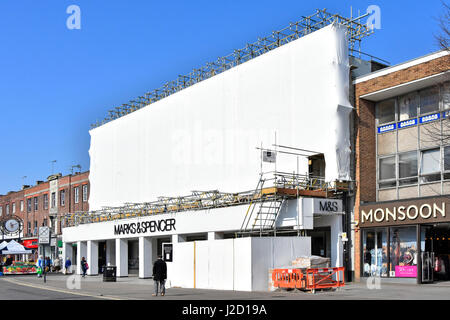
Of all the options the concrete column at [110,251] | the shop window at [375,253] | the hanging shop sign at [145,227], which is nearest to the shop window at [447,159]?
the shop window at [375,253]

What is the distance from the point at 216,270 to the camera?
88.2 ft

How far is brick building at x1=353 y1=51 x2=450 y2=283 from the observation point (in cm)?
2817

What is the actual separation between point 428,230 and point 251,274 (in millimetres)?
9912

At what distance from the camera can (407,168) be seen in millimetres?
30406

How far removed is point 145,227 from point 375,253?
58.1 ft

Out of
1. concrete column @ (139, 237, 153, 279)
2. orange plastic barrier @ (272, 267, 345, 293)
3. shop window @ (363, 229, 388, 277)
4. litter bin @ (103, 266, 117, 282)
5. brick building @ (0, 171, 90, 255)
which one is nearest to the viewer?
orange plastic barrier @ (272, 267, 345, 293)

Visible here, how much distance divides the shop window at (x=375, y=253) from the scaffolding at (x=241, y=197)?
9.23 ft

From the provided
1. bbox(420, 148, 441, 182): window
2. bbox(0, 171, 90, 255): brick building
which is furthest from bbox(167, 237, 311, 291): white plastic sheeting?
bbox(0, 171, 90, 255): brick building

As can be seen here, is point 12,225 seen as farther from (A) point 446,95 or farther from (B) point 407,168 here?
(A) point 446,95

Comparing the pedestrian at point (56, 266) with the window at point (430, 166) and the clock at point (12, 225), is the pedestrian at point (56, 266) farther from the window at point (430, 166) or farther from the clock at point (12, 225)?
the window at point (430, 166)

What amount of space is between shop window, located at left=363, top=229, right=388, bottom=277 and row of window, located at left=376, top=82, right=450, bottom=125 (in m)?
6.25

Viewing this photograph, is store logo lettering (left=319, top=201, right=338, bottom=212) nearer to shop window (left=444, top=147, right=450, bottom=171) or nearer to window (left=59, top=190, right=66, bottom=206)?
shop window (left=444, top=147, right=450, bottom=171)
